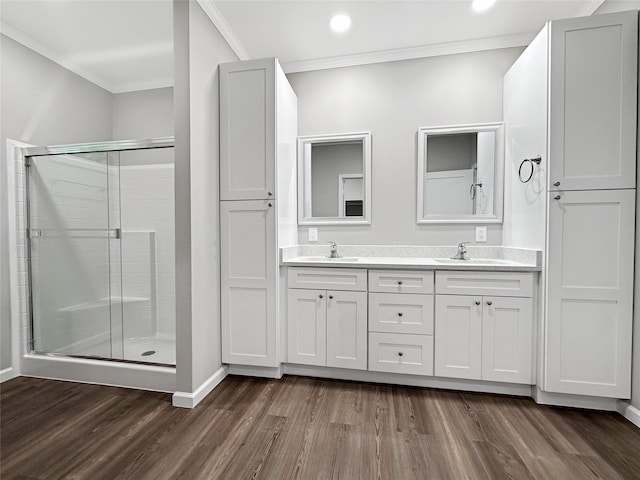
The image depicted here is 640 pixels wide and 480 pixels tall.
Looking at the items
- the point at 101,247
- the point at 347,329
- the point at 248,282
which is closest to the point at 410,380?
the point at 347,329

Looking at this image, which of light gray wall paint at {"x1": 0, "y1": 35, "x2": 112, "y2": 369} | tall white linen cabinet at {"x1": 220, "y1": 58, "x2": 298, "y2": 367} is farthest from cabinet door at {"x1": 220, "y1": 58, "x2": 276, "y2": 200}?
light gray wall paint at {"x1": 0, "y1": 35, "x2": 112, "y2": 369}

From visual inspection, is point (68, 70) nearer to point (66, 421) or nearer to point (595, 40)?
point (66, 421)

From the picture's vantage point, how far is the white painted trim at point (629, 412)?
64.4 inches

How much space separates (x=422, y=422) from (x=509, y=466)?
1.43 feet

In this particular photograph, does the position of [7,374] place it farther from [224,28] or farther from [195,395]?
[224,28]

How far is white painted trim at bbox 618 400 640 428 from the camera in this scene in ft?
5.37

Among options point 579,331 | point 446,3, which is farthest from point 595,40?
point 579,331

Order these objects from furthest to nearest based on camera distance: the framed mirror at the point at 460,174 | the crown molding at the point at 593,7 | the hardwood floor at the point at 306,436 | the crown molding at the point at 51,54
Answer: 1. the framed mirror at the point at 460,174
2. the crown molding at the point at 51,54
3. the crown molding at the point at 593,7
4. the hardwood floor at the point at 306,436

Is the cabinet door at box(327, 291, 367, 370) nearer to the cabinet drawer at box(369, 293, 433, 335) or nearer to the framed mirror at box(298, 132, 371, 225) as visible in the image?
the cabinet drawer at box(369, 293, 433, 335)

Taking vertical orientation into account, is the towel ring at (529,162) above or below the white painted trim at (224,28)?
below

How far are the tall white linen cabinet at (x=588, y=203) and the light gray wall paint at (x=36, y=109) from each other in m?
3.82

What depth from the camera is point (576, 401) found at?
5.93 ft

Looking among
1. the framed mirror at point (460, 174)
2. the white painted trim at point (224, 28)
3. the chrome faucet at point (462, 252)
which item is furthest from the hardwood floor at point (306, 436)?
the white painted trim at point (224, 28)

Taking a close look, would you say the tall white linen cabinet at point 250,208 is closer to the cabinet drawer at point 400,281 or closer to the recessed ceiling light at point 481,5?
the cabinet drawer at point 400,281
